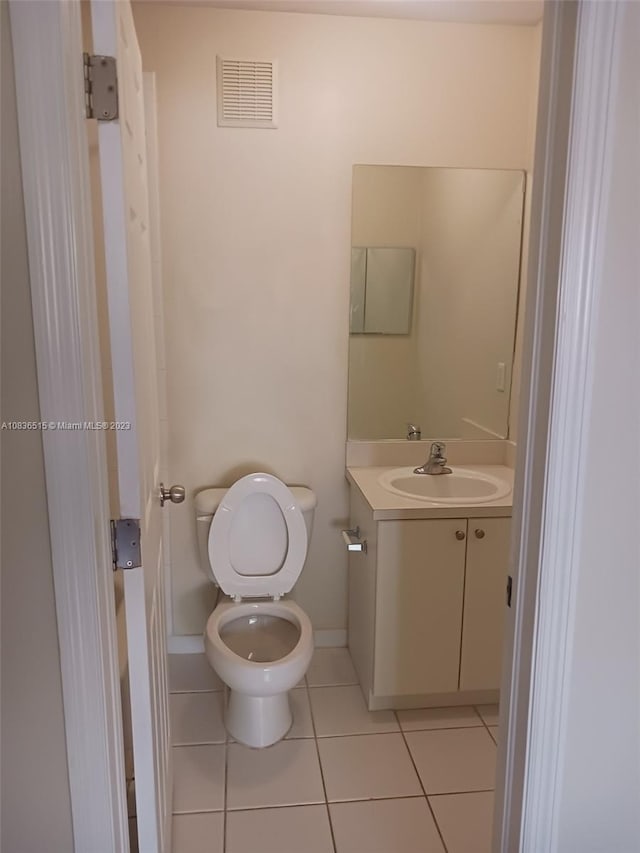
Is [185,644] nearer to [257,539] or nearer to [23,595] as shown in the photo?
[257,539]

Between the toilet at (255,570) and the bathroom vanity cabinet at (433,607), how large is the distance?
0.27 meters

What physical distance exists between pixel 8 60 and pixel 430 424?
77.2 inches

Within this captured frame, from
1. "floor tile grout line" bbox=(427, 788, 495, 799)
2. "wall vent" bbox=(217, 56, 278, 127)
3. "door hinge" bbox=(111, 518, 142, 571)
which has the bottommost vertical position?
"floor tile grout line" bbox=(427, 788, 495, 799)

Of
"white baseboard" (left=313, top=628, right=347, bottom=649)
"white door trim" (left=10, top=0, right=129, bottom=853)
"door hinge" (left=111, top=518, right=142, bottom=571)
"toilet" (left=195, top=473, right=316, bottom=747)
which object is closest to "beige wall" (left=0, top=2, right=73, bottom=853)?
"white door trim" (left=10, top=0, right=129, bottom=853)

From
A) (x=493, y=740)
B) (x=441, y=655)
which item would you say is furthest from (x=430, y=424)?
(x=493, y=740)

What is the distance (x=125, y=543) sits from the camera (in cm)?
105

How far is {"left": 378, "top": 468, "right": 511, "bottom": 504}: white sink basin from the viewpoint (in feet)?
7.66

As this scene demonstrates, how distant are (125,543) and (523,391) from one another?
720 millimetres

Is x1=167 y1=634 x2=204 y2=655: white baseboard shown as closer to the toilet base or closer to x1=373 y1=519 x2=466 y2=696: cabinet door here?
the toilet base

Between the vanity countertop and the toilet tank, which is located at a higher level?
the vanity countertop

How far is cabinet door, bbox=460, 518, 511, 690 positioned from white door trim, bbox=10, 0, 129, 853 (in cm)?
137

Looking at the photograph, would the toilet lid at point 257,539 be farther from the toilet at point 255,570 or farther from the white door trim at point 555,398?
the white door trim at point 555,398

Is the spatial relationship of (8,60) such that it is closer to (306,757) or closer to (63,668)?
(63,668)

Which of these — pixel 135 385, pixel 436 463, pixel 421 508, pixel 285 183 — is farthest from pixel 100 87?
pixel 436 463
